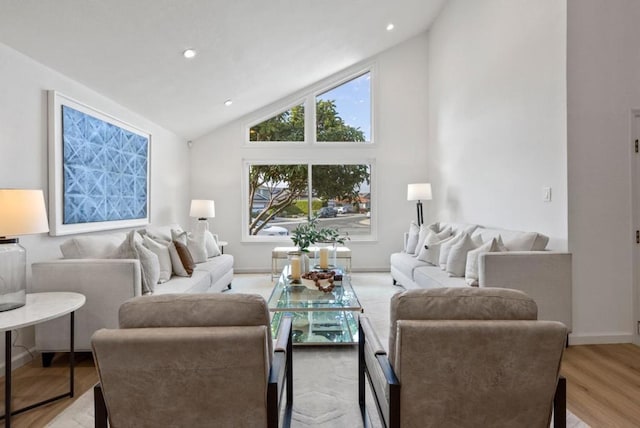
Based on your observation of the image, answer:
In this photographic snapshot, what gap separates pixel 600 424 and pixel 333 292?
1.90m

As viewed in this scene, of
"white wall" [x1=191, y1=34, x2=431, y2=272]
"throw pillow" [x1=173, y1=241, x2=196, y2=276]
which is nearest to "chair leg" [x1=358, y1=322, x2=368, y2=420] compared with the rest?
"throw pillow" [x1=173, y1=241, x2=196, y2=276]

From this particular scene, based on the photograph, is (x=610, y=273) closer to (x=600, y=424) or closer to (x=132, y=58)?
(x=600, y=424)

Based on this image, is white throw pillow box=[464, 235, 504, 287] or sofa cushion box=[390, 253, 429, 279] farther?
sofa cushion box=[390, 253, 429, 279]

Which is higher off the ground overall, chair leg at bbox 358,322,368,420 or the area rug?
chair leg at bbox 358,322,368,420

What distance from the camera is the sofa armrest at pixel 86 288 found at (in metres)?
2.79

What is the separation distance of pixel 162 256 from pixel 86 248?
2.32ft

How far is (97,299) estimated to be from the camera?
111 inches

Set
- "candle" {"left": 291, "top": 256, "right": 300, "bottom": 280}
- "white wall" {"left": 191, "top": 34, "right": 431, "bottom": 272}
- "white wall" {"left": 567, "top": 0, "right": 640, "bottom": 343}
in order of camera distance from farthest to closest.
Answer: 1. "white wall" {"left": 191, "top": 34, "right": 431, "bottom": 272}
2. "candle" {"left": 291, "top": 256, "right": 300, "bottom": 280}
3. "white wall" {"left": 567, "top": 0, "right": 640, "bottom": 343}

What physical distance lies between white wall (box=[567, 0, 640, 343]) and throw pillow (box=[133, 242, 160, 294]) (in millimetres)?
3369

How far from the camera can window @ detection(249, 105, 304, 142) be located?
666cm

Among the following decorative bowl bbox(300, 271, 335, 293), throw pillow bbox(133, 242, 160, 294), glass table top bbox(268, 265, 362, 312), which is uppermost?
throw pillow bbox(133, 242, 160, 294)

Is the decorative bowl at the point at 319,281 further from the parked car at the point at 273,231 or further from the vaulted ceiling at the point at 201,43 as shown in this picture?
the parked car at the point at 273,231

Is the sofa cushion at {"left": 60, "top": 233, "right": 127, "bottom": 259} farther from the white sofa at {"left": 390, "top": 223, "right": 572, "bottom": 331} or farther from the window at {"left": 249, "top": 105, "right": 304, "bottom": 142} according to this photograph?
the window at {"left": 249, "top": 105, "right": 304, "bottom": 142}

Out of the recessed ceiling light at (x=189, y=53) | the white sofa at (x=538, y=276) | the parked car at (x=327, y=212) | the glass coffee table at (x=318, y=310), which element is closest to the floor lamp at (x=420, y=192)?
the parked car at (x=327, y=212)
